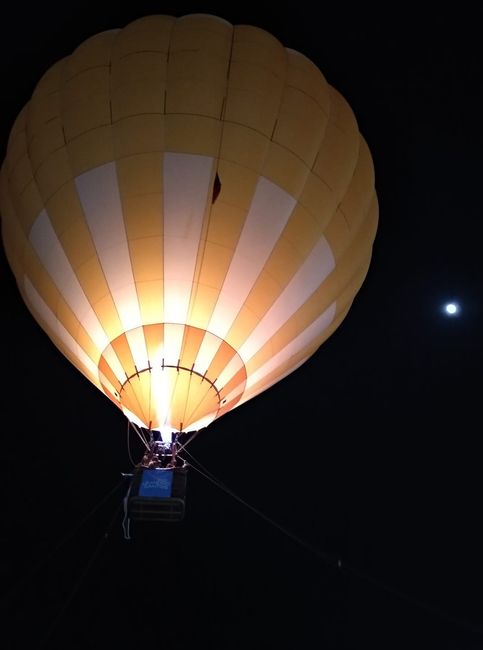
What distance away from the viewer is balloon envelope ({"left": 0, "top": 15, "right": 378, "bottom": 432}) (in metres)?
5.54

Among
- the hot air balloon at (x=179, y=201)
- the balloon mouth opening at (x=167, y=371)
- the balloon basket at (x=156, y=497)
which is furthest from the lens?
the balloon mouth opening at (x=167, y=371)

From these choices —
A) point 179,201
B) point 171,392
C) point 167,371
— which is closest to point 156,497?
point 171,392

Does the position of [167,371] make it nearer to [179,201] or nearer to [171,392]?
[171,392]

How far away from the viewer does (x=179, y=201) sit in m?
5.57

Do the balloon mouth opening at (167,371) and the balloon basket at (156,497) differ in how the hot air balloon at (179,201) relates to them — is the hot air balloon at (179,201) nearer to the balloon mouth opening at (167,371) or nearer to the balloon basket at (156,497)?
the balloon mouth opening at (167,371)

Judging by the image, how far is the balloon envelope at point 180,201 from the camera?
5543 millimetres

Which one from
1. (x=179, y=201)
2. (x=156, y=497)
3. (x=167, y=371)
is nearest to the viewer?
(x=156, y=497)

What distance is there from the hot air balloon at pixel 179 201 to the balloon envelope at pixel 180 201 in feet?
0.04

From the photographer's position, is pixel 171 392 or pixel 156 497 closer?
pixel 156 497

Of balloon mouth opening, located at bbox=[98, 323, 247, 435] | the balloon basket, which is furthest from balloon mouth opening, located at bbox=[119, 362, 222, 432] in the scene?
the balloon basket

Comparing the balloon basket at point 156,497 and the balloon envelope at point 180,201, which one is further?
the balloon envelope at point 180,201

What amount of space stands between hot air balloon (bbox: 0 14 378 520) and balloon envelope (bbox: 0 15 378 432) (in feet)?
0.04

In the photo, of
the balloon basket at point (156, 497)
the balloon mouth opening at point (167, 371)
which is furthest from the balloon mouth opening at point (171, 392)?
the balloon basket at point (156, 497)

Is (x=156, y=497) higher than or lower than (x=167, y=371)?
lower
